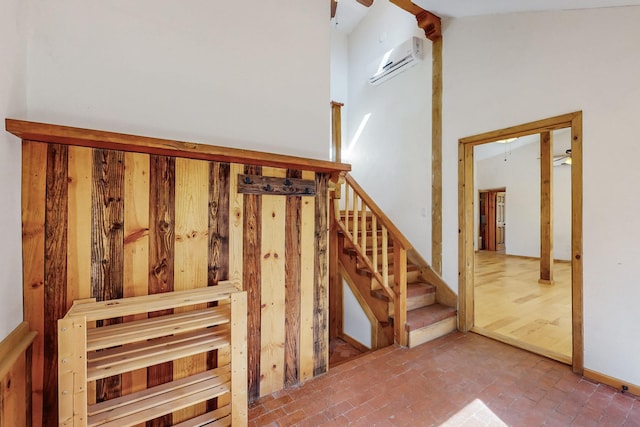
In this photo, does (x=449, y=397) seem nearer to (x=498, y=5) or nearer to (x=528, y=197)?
(x=498, y=5)

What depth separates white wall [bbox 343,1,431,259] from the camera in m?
3.60

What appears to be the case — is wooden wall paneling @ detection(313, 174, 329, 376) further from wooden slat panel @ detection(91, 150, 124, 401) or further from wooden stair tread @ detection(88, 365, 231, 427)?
wooden slat panel @ detection(91, 150, 124, 401)

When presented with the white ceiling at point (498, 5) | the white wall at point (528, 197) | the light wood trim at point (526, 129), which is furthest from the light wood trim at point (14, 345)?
the white wall at point (528, 197)

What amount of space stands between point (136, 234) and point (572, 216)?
3172 millimetres

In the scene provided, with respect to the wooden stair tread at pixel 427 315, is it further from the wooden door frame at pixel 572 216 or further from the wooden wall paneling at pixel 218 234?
the wooden wall paneling at pixel 218 234

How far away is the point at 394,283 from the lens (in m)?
2.75

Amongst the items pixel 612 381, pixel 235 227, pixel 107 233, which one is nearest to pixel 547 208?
pixel 612 381

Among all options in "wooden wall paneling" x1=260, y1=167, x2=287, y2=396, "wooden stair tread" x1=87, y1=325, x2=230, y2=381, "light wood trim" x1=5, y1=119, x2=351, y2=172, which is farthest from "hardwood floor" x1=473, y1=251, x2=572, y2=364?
"wooden stair tread" x1=87, y1=325, x2=230, y2=381

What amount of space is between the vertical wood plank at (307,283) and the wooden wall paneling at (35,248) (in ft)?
4.47

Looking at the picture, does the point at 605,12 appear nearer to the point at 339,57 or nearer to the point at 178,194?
the point at 178,194

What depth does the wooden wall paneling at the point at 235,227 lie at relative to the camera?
174cm

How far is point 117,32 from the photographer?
142cm

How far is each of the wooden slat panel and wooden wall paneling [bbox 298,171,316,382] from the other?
1.08 metres

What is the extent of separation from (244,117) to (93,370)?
150 centimetres
